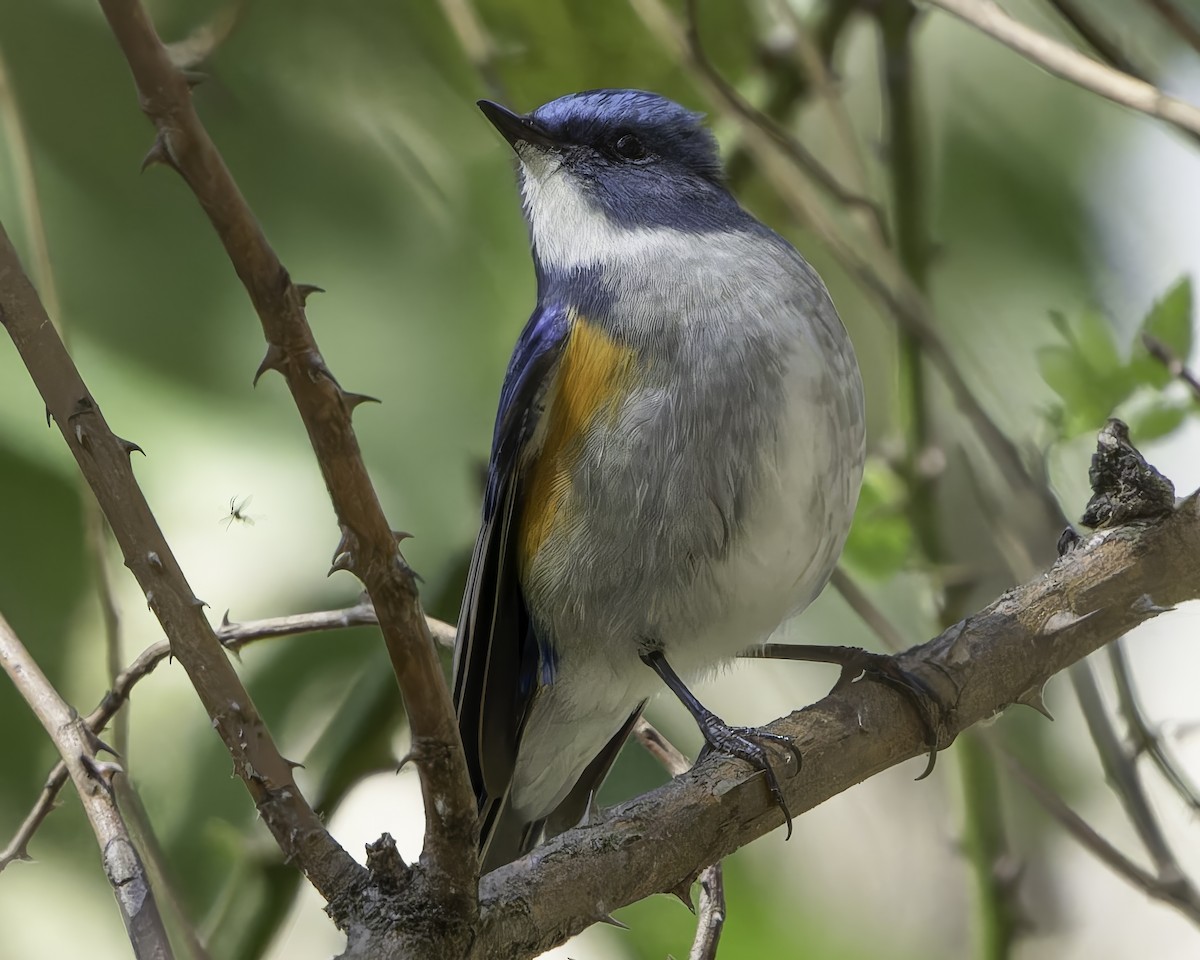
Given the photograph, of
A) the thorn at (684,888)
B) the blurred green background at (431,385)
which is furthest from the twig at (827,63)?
the thorn at (684,888)

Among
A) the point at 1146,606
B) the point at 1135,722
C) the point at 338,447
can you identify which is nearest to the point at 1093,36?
the point at 1146,606

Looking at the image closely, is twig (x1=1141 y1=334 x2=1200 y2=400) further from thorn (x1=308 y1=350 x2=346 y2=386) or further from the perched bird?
thorn (x1=308 y1=350 x2=346 y2=386)

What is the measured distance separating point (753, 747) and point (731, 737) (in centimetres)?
10

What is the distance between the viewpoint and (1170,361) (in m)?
1.87

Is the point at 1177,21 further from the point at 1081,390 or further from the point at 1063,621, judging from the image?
the point at 1063,621

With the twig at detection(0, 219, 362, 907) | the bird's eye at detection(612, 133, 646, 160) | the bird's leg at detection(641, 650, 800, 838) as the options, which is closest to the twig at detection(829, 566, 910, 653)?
the bird's leg at detection(641, 650, 800, 838)

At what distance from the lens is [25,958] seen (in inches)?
95.8

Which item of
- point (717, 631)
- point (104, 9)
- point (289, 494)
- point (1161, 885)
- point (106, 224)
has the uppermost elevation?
point (106, 224)

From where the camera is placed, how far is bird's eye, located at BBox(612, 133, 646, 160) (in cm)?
228

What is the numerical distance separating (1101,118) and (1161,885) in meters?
1.87

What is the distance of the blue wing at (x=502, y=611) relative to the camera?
74.0 inches

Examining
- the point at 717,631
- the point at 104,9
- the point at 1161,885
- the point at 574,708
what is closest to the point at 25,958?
the point at 574,708

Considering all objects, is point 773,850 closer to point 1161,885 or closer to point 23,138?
point 1161,885

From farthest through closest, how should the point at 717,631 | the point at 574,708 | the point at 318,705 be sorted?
1. the point at 318,705
2. the point at 574,708
3. the point at 717,631
